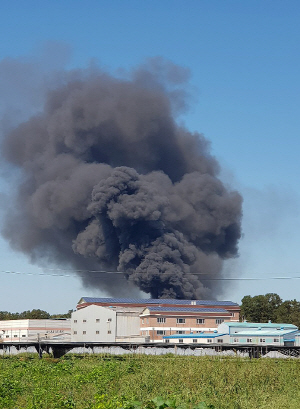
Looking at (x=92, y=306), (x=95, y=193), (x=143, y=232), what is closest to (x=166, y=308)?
(x=92, y=306)

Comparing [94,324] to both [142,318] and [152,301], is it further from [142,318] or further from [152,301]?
[152,301]

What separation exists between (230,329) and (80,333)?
24.9 meters

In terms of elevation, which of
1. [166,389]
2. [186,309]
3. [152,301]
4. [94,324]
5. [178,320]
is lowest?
[166,389]

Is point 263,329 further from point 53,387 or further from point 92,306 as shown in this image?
point 53,387

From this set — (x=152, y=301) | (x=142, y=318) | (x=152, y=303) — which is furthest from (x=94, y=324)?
(x=152, y=301)

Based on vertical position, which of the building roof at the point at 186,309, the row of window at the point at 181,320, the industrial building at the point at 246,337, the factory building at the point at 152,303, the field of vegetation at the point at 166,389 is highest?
the factory building at the point at 152,303

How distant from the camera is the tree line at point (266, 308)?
122 metres

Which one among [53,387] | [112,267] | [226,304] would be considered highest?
[112,267]

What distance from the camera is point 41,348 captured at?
161 ft

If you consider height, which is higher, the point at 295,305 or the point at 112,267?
the point at 112,267

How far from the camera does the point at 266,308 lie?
413 feet

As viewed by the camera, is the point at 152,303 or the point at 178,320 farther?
the point at 152,303

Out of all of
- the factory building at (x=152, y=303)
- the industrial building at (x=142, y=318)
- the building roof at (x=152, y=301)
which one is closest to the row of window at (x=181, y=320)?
the industrial building at (x=142, y=318)

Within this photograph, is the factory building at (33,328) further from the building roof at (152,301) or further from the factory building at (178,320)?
the factory building at (178,320)
